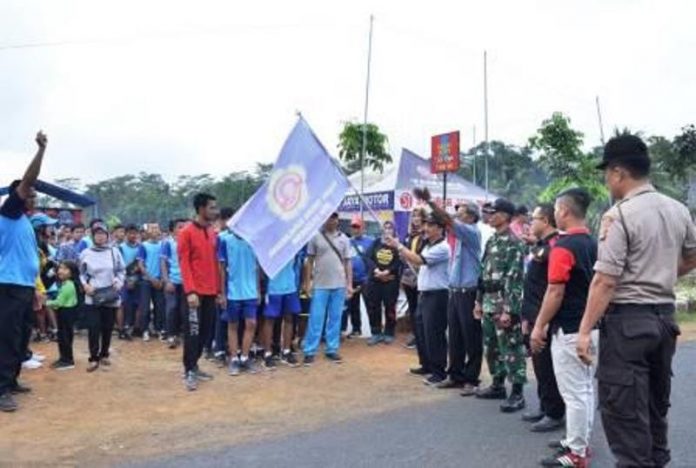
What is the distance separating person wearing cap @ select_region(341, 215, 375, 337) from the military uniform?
4267 mm

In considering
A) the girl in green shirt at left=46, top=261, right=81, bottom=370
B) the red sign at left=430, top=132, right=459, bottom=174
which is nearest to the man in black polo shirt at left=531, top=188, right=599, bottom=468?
the girl in green shirt at left=46, top=261, right=81, bottom=370

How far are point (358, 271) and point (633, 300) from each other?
7353 mm

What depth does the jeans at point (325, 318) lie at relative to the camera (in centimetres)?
869

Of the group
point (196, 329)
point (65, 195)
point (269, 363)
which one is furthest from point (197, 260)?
point (65, 195)

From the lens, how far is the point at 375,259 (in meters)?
10.5

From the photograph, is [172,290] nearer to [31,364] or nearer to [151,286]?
[151,286]

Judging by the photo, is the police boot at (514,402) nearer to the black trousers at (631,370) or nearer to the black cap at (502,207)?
the black cap at (502,207)

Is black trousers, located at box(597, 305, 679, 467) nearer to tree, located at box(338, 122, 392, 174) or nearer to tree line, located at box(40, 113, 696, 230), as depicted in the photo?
tree line, located at box(40, 113, 696, 230)

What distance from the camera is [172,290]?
10180 mm

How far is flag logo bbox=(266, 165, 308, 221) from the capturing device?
25.5 ft

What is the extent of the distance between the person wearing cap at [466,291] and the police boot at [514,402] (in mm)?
628

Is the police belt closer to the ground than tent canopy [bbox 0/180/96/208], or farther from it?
closer to the ground

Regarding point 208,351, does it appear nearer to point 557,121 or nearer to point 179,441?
point 179,441

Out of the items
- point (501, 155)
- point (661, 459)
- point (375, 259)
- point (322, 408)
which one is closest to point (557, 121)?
point (375, 259)
